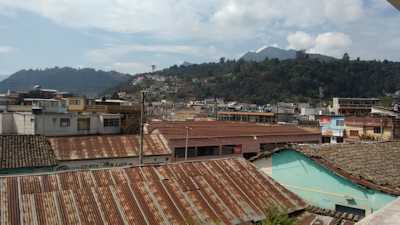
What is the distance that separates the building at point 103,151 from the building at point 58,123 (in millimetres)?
6513

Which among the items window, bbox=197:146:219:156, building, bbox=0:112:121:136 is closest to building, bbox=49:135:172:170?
window, bbox=197:146:219:156

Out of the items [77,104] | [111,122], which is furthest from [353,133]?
[77,104]

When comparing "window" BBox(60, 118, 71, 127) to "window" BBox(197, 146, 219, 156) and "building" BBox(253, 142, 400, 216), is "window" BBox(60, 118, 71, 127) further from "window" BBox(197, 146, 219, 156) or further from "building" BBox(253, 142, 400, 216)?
"building" BBox(253, 142, 400, 216)

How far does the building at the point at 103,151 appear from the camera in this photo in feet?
76.9

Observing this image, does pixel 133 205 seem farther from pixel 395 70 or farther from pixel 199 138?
pixel 395 70

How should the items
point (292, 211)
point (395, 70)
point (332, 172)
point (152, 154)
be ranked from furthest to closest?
point (395, 70) < point (152, 154) < point (332, 172) < point (292, 211)

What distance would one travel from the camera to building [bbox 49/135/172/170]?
923 inches

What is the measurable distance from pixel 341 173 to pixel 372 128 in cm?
3342

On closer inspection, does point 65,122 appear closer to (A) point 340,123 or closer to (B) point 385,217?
(B) point 385,217

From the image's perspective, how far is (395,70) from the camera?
169750 millimetres

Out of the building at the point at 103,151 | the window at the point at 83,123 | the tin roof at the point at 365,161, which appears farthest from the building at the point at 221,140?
the tin roof at the point at 365,161

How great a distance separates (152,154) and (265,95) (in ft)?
391

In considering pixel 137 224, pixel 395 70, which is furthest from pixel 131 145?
pixel 395 70

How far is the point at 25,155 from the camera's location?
870 inches
